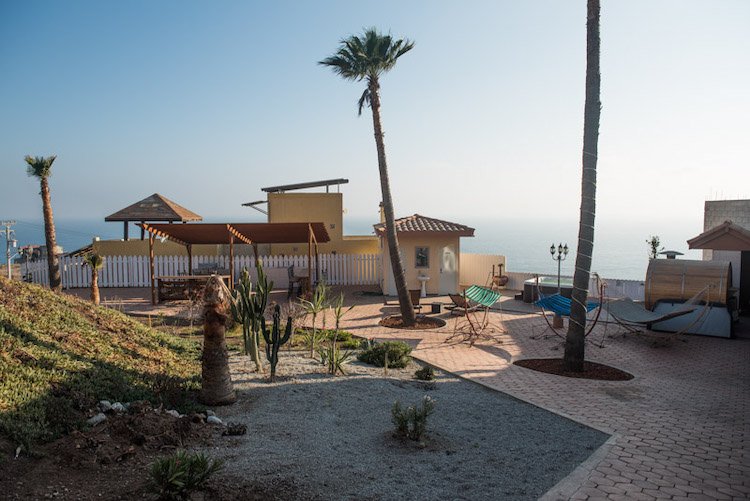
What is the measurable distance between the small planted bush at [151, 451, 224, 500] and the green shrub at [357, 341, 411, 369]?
15.6ft

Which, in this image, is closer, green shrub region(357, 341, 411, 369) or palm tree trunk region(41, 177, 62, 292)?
green shrub region(357, 341, 411, 369)

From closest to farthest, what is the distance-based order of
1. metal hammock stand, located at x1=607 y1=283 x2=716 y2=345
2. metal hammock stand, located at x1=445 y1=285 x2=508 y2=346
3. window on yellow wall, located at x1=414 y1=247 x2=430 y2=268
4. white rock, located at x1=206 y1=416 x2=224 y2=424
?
white rock, located at x1=206 y1=416 x2=224 y2=424 → metal hammock stand, located at x1=607 y1=283 x2=716 y2=345 → metal hammock stand, located at x1=445 y1=285 x2=508 y2=346 → window on yellow wall, located at x1=414 y1=247 x2=430 y2=268

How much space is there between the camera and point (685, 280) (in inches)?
484

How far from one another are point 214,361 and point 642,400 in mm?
5759

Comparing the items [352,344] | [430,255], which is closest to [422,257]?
[430,255]

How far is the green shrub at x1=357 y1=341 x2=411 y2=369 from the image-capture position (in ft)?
26.9

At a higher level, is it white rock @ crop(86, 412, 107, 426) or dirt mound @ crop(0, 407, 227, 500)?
white rock @ crop(86, 412, 107, 426)

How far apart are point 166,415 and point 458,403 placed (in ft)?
11.6

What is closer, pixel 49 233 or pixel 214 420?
pixel 214 420

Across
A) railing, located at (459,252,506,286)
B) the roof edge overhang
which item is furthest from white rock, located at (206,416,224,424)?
railing, located at (459,252,506,286)

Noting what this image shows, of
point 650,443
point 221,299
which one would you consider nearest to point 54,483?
point 221,299

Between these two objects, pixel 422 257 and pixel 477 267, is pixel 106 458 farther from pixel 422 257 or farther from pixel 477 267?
pixel 477 267

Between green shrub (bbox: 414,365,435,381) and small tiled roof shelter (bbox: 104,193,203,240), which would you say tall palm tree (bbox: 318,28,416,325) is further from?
small tiled roof shelter (bbox: 104,193,203,240)

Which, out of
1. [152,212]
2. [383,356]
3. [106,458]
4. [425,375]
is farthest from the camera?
[152,212]
